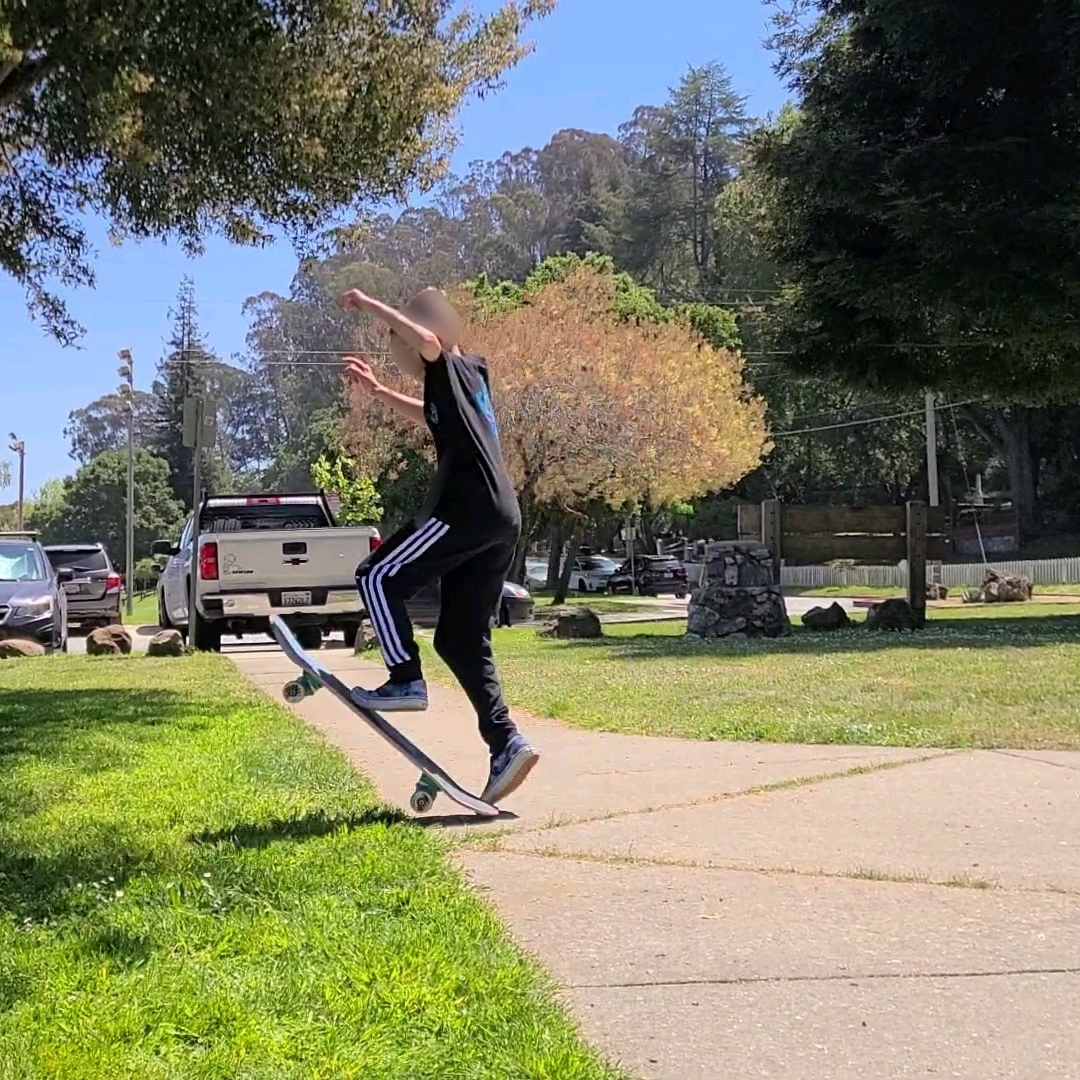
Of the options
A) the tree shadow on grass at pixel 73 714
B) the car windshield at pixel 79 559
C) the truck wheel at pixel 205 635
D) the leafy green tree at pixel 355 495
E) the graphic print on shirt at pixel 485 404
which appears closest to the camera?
the graphic print on shirt at pixel 485 404

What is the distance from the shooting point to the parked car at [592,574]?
4800 centimetres

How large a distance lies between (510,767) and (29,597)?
12.3 meters

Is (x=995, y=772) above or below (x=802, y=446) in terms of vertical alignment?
below

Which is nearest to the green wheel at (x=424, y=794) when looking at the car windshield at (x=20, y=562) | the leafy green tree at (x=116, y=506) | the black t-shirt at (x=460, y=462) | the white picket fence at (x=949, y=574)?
the black t-shirt at (x=460, y=462)

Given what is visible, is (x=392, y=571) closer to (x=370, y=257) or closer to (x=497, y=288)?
(x=497, y=288)

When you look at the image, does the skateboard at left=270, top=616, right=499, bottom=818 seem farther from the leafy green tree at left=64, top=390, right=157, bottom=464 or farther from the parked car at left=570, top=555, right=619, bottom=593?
the leafy green tree at left=64, top=390, right=157, bottom=464

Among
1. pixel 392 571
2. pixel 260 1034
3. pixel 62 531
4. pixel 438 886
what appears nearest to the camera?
pixel 260 1034

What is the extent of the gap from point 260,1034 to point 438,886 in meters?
1.12

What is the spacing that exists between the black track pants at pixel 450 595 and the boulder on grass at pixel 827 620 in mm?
11906

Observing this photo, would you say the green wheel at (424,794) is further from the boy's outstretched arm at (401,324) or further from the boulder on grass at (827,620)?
the boulder on grass at (827,620)

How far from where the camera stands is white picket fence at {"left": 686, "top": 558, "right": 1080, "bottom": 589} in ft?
138

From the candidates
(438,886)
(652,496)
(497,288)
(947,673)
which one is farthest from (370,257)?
(438,886)

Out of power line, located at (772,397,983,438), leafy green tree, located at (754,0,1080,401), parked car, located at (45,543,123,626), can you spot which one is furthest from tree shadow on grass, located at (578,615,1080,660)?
power line, located at (772,397,983,438)

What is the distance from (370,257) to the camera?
229ft
